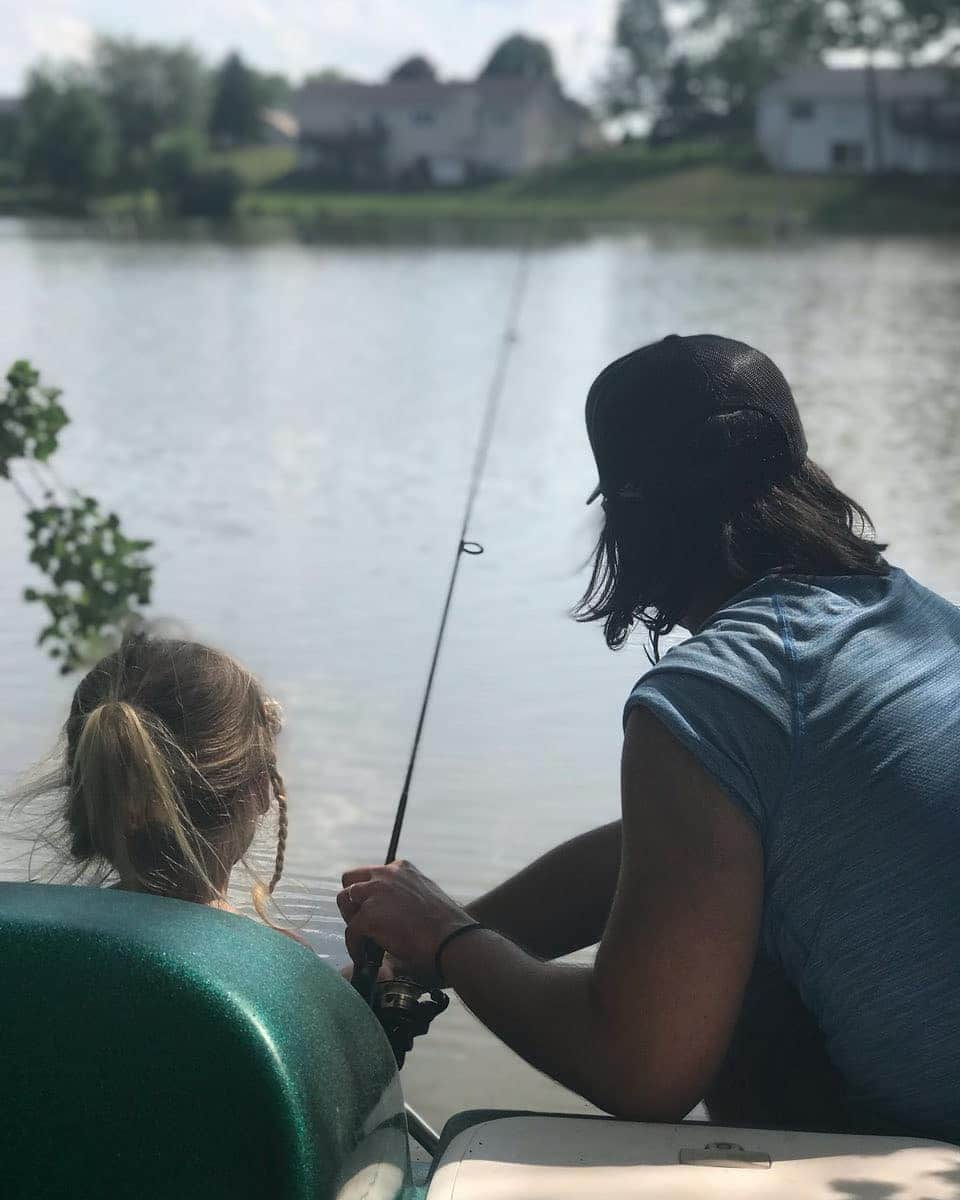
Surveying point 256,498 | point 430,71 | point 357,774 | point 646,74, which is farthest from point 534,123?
point 357,774

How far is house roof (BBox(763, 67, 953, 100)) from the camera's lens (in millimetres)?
69938

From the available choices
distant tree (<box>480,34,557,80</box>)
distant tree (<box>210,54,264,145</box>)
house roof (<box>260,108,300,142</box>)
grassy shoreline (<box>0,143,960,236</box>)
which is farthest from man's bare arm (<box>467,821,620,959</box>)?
→ distant tree (<box>480,34,557,80</box>)

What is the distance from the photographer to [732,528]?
190 cm

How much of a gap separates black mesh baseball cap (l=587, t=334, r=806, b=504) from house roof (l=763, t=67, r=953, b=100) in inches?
2777

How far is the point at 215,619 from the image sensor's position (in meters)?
7.58

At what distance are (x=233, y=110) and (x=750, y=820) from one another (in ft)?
328

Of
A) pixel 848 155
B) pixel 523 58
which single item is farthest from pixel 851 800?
pixel 523 58

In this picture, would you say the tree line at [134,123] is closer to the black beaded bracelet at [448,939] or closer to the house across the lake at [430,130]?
the house across the lake at [430,130]

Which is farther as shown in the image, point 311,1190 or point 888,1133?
point 888,1133

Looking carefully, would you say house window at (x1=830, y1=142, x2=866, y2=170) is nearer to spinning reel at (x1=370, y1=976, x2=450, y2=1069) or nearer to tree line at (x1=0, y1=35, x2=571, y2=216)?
tree line at (x1=0, y1=35, x2=571, y2=216)

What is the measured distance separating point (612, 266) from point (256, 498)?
22607 millimetres

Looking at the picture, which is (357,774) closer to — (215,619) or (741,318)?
(215,619)

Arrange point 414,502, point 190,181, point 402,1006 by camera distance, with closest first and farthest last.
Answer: point 402,1006, point 414,502, point 190,181

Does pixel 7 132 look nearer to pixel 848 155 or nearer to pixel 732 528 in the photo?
pixel 848 155
